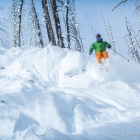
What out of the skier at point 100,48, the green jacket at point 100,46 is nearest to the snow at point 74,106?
the skier at point 100,48

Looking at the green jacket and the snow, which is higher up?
the green jacket

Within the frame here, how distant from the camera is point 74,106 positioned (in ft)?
15.6

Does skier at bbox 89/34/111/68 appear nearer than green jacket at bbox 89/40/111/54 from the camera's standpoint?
Yes

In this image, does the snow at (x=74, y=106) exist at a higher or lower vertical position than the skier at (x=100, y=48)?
lower

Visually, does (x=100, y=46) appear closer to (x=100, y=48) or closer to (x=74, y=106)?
(x=100, y=48)

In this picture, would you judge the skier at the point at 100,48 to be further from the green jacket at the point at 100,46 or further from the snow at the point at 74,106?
the snow at the point at 74,106

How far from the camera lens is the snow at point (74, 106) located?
3.73 metres

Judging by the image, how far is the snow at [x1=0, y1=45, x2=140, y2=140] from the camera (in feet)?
12.2

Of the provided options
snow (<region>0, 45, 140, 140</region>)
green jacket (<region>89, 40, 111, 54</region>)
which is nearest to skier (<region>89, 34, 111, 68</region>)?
green jacket (<region>89, 40, 111, 54</region>)

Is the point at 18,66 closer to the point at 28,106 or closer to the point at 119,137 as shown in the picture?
the point at 28,106

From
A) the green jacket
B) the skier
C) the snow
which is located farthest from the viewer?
the green jacket

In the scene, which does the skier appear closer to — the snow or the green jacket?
the green jacket

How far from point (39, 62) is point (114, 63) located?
3184 millimetres

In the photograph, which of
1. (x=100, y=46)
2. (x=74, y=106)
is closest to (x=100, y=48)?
(x=100, y=46)
